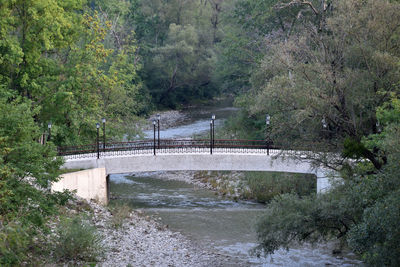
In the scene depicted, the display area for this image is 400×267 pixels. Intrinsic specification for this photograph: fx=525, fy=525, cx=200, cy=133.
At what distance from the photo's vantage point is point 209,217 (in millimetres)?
26312

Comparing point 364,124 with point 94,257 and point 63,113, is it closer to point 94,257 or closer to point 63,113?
point 94,257

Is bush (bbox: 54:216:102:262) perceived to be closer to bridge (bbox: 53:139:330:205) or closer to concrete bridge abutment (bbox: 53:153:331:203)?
concrete bridge abutment (bbox: 53:153:331:203)

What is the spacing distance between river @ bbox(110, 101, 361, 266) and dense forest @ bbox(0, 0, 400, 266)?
41.2 inches

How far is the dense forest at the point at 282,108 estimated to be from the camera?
14.9m

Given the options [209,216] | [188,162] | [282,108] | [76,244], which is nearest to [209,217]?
[209,216]

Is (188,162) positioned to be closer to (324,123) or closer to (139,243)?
(139,243)

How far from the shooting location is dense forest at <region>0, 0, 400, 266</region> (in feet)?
48.9

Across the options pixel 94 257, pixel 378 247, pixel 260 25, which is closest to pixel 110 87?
pixel 260 25

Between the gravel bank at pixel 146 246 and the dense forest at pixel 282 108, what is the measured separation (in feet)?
9.38

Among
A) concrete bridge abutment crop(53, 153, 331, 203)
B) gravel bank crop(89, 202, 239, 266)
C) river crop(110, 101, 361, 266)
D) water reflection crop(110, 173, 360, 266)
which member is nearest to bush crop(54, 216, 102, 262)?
gravel bank crop(89, 202, 239, 266)

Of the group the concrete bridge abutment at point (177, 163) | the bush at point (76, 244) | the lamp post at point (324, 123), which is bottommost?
the bush at point (76, 244)

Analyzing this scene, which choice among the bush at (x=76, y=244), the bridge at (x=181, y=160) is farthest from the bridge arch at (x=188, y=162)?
the bush at (x=76, y=244)

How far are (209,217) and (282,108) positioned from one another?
7.95 m

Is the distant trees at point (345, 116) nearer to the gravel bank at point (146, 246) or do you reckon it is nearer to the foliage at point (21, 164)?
the gravel bank at point (146, 246)
